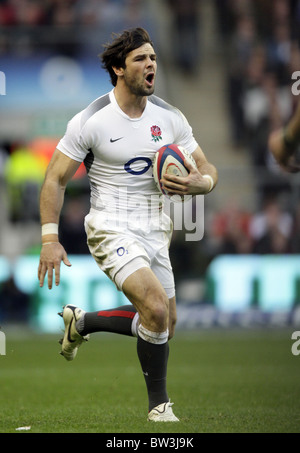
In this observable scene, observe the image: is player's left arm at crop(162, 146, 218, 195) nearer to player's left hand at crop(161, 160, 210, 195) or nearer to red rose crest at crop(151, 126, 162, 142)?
player's left hand at crop(161, 160, 210, 195)

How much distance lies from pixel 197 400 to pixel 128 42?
3.13 meters

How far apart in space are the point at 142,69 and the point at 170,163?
796mm

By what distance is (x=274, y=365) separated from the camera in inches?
416

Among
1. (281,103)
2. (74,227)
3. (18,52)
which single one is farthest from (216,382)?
(18,52)

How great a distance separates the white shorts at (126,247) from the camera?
22.2ft

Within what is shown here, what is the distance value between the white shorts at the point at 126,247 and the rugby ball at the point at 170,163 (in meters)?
0.37

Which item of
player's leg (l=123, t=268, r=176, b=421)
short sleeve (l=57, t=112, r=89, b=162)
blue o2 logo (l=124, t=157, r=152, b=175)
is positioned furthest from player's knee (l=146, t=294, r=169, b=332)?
short sleeve (l=57, t=112, r=89, b=162)

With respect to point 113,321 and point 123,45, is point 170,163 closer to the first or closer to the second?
point 123,45

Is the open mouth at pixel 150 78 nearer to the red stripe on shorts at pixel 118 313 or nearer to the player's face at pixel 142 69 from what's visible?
the player's face at pixel 142 69

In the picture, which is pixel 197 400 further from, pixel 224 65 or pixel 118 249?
pixel 224 65

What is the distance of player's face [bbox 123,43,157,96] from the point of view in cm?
703

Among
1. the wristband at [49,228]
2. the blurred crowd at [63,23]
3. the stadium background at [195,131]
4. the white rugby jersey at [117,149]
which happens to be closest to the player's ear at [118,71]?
the white rugby jersey at [117,149]

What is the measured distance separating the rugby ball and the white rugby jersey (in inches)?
7.1

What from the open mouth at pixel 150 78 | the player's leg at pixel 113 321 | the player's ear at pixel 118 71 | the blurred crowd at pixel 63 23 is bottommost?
the player's leg at pixel 113 321
